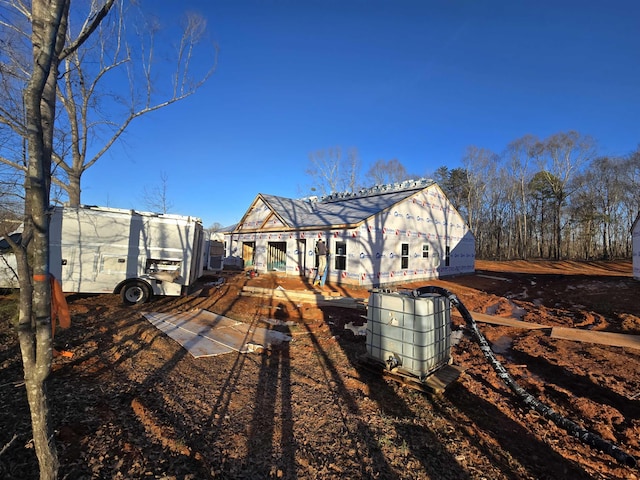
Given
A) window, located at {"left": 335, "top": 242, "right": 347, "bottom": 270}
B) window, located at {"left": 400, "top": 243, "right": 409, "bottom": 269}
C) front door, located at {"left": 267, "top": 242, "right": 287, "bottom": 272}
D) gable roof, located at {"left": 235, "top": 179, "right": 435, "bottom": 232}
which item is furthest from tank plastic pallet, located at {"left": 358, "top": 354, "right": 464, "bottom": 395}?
front door, located at {"left": 267, "top": 242, "right": 287, "bottom": 272}

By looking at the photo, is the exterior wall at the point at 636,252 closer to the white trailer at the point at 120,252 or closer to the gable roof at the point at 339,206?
the gable roof at the point at 339,206

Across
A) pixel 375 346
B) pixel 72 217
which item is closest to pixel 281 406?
pixel 375 346

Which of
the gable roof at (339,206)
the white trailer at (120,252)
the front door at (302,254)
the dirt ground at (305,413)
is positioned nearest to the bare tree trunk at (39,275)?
the dirt ground at (305,413)

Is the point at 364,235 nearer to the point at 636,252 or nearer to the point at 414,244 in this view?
the point at 414,244

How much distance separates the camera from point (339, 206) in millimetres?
20156

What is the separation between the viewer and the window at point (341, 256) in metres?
15.1

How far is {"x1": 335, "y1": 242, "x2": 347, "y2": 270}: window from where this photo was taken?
49.6ft

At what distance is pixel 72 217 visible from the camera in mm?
9062

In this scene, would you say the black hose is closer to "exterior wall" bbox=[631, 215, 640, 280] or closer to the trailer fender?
the trailer fender

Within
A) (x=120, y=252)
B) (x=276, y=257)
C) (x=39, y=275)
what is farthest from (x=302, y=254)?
(x=39, y=275)

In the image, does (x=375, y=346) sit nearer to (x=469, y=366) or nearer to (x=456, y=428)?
(x=456, y=428)

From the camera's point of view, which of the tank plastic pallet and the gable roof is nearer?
the tank plastic pallet

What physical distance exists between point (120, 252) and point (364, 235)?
32.9 feet

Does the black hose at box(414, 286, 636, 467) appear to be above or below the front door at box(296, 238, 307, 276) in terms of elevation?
below
